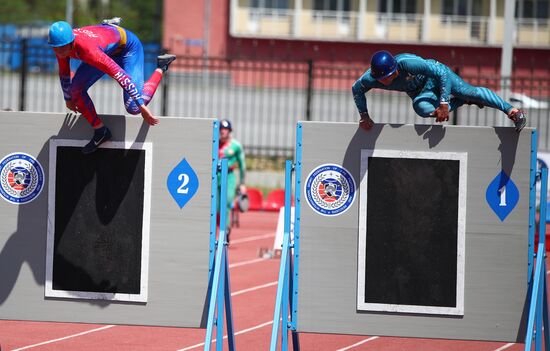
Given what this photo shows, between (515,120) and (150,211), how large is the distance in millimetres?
2809

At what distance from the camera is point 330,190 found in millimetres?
7320

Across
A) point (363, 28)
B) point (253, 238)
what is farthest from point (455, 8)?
point (253, 238)

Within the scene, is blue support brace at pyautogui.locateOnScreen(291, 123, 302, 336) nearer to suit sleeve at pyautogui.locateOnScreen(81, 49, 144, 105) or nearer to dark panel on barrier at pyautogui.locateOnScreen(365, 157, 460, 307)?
dark panel on barrier at pyautogui.locateOnScreen(365, 157, 460, 307)

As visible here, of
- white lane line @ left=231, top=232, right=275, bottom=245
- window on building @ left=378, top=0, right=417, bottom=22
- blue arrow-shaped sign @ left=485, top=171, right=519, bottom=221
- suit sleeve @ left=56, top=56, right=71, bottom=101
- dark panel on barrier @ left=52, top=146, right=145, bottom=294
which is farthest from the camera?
window on building @ left=378, top=0, right=417, bottom=22

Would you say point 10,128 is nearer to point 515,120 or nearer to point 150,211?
point 150,211

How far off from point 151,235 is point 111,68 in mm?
1275

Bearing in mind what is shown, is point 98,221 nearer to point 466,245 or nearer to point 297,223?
point 297,223

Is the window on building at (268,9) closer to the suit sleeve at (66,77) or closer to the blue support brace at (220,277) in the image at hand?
the suit sleeve at (66,77)

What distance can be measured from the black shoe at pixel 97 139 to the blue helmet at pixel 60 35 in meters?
0.68

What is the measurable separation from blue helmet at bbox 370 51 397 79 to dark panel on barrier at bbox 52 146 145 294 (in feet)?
6.30

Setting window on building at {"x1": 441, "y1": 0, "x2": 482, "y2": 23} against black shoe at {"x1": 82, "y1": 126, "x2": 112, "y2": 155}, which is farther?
window on building at {"x1": 441, "y1": 0, "x2": 482, "y2": 23}

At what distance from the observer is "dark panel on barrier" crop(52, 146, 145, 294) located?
24.2 ft

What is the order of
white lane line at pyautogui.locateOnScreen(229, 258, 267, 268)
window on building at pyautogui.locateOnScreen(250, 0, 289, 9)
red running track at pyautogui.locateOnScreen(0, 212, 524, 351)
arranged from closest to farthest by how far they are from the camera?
red running track at pyautogui.locateOnScreen(0, 212, 524, 351)
white lane line at pyautogui.locateOnScreen(229, 258, 267, 268)
window on building at pyautogui.locateOnScreen(250, 0, 289, 9)

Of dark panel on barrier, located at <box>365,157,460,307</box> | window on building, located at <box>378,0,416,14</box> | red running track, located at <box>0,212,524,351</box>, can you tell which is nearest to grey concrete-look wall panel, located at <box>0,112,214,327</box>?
dark panel on barrier, located at <box>365,157,460,307</box>
